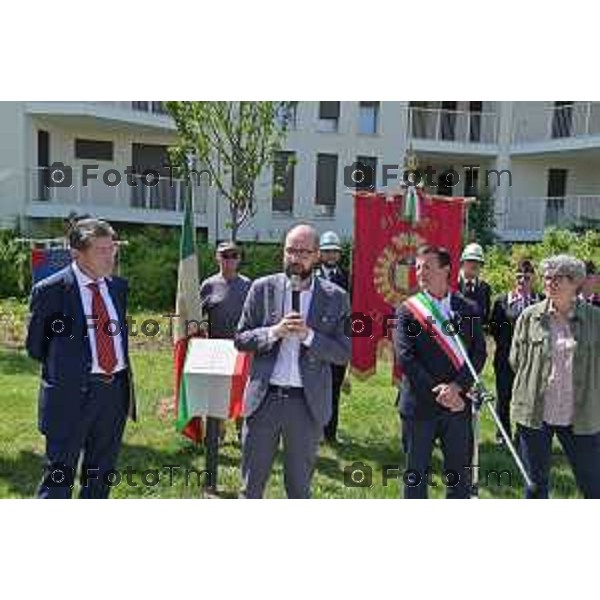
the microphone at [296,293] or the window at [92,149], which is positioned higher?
the window at [92,149]

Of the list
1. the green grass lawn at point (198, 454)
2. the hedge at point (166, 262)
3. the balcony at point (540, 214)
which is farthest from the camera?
the balcony at point (540, 214)

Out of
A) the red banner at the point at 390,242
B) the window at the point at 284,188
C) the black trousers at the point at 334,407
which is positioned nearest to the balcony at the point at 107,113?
the window at the point at 284,188

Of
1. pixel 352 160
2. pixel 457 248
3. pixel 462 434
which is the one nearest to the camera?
pixel 462 434

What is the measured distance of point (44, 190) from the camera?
2038 cm

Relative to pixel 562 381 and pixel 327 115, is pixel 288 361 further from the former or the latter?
pixel 327 115

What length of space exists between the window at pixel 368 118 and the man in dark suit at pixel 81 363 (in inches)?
754

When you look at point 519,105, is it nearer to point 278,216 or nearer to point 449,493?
point 278,216

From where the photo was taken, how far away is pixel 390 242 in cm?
705

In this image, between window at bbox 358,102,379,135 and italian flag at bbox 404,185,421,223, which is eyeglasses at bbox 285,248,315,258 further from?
window at bbox 358,102,379,135

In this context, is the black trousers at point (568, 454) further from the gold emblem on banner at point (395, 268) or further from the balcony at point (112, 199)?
the balcony at point (112, 199)

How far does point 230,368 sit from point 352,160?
18.6m

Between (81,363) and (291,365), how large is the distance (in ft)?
3.75

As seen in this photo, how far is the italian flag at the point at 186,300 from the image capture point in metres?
5.90

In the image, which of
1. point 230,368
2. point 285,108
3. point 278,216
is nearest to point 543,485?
point 230,368
